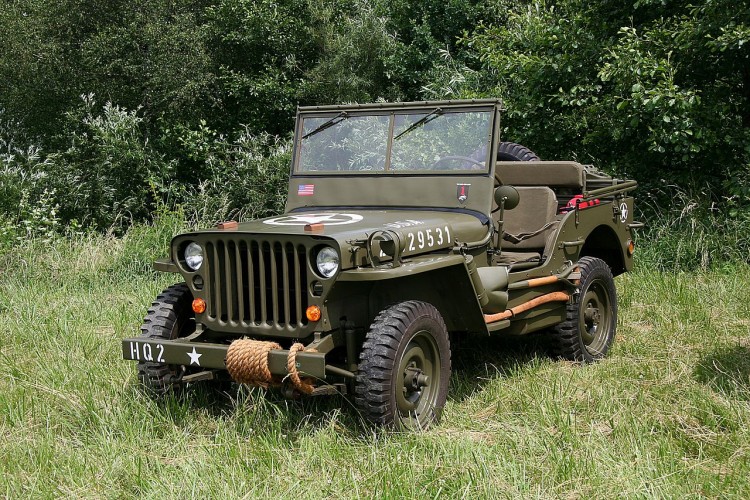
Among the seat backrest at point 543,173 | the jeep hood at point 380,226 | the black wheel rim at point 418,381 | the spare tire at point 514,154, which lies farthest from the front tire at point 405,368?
the spare tire at point 514,154

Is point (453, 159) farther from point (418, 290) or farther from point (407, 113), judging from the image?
point (418, 290)

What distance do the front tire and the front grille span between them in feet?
1.34

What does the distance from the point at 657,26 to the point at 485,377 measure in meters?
5.82

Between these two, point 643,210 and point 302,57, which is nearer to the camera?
point 643,210

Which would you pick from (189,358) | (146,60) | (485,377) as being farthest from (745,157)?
(146,60)

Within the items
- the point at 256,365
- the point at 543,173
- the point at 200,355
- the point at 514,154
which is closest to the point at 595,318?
the point at 543,173

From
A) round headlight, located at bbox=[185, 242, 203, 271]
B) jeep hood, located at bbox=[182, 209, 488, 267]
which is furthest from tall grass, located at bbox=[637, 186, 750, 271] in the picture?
round headlight, located at bbox=[185, 242, 203, 271]

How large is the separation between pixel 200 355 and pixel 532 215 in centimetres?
267

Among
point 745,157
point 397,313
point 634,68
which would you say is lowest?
point 397,313

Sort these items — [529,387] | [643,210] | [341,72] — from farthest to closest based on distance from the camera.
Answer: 1. [341,72]
2. [643,210]
3. [529,387]

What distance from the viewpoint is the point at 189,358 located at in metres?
4.25

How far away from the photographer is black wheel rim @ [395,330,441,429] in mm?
4223

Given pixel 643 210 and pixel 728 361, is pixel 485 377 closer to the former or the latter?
pixel 728 361

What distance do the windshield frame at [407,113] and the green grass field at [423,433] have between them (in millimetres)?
1275
